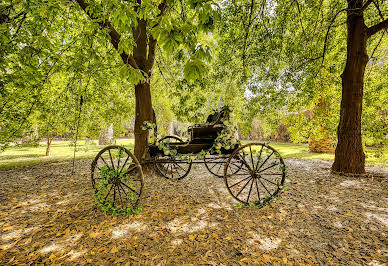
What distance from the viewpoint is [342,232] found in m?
2.88

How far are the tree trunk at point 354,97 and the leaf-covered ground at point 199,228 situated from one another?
3.34 ft

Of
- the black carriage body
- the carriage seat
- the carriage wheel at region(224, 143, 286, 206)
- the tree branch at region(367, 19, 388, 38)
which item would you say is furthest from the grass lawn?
the carriage seat

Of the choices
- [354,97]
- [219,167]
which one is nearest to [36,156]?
[219,167]

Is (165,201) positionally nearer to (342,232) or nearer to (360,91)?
(342,232)

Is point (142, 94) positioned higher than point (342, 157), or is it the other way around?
point (142, 94)

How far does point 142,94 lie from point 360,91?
6942 mm

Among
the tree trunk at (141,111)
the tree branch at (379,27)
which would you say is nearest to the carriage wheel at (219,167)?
the tree trunk at (141,111)

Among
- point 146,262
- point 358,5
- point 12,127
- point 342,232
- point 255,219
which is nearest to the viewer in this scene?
point 146,262

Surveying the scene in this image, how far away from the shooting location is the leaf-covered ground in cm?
240

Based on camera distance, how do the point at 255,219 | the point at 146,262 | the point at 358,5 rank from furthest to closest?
the point at 358,5 < the point at 255,219 < the point at 146,262

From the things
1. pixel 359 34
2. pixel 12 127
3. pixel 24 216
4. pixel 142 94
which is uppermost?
pixel 359 34

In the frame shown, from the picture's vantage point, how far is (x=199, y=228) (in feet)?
9.98

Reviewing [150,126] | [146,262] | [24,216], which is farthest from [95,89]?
[146,262]

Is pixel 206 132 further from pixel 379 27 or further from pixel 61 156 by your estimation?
pixel 61 156
